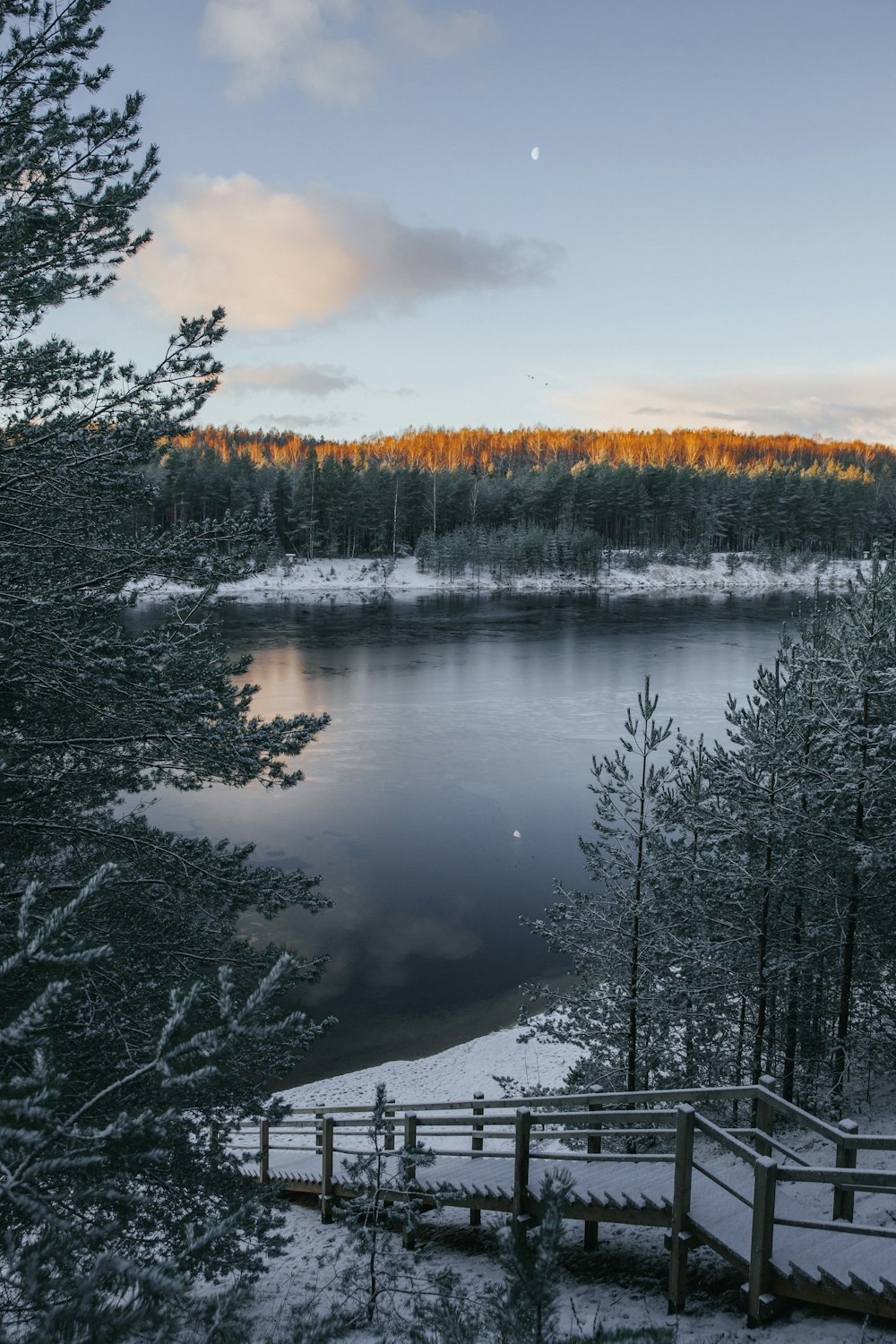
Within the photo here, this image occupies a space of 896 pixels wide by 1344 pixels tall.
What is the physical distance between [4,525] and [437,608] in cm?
7221

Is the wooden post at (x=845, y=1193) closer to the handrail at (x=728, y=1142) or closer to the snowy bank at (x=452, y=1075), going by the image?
the handrail at (x=728, y=1142)

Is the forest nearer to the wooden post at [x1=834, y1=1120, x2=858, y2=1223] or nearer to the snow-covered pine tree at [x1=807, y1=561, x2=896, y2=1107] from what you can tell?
the snow-covered pine tree at [x1=807, y1=561, x2=896, y2=1107]

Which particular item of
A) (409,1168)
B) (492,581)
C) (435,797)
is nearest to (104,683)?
(409,1168)

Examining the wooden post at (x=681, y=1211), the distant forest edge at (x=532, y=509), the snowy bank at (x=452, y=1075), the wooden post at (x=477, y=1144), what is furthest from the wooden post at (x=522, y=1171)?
the distant forest edge at (x=532, y=509)

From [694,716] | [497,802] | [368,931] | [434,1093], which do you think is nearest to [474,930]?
[368,931]

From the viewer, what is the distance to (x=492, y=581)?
99688 mm

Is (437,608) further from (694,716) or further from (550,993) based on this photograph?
(550,993)

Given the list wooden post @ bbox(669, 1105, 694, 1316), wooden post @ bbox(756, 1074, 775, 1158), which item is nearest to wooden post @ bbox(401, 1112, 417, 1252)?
wooden post @ bbox(669, 1105, 694, 1316)

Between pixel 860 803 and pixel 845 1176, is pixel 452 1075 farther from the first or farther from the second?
pixel 845 1176

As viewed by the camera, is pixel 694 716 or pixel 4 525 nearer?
pixel 4 525

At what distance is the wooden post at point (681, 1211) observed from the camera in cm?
534

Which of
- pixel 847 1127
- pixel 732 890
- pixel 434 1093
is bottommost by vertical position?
pixel 434 1093

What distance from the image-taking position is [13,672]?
7.22 meters

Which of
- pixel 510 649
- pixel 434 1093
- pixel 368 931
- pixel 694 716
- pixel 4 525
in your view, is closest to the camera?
pixel 4 525
